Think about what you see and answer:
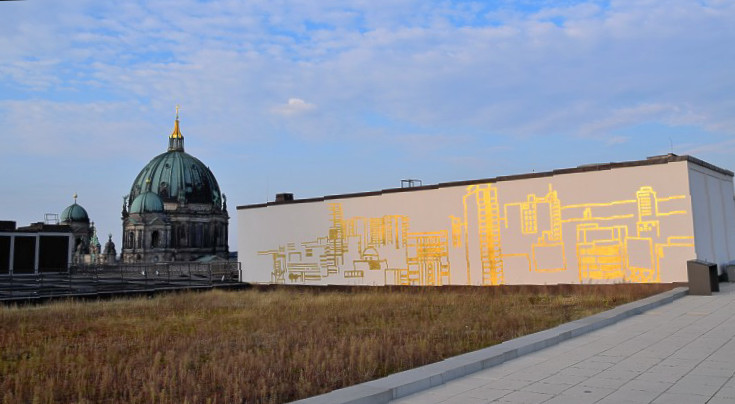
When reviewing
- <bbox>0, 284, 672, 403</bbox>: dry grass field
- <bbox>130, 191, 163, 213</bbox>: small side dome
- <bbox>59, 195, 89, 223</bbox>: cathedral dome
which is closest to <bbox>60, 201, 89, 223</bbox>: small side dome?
<bbox>59, 195, 89, 223</bbox>: cathedral dome

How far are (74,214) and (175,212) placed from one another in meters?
22.8

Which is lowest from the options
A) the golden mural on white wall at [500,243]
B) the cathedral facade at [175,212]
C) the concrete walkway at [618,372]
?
the concrete walkway at [618,372]

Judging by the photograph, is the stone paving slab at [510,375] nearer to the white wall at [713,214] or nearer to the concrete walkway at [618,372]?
the concrete walkway at [618,372]

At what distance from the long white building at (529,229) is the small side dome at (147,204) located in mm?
82119

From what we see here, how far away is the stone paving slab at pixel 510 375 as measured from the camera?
699cm

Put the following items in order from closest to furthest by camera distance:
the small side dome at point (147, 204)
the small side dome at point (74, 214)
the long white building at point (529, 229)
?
the long white building at point (529, 229) < the small side dome at point (147, 204) < the small side dome at point (74, 214)

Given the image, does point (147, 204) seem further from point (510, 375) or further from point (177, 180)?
point (510, 375)

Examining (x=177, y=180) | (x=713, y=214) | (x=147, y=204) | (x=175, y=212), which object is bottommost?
(x=713, y=214)

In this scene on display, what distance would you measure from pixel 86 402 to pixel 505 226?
2098 centimetres

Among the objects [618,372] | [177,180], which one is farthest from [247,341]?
[177,180]

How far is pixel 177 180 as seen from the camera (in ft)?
382

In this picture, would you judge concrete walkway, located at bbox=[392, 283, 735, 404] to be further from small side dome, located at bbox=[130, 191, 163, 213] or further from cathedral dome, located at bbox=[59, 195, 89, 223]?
cathedral dome, located at bbox=[59, 195, 89, 223]

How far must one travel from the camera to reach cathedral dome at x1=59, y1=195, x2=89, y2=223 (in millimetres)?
114750

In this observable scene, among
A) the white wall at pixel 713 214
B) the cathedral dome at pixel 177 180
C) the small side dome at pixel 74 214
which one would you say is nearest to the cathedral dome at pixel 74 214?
the small side dome at pixel 74 214
